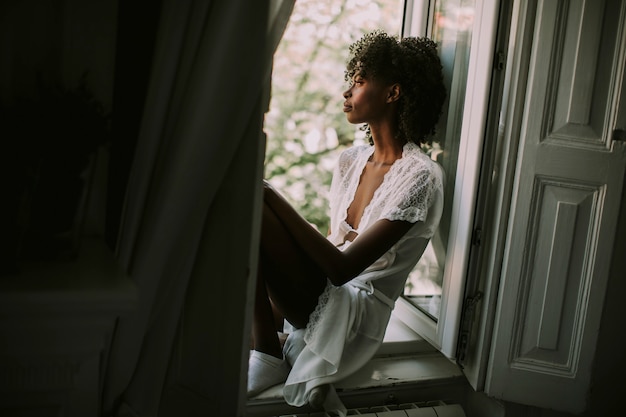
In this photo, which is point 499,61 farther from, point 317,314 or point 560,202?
point 317,314

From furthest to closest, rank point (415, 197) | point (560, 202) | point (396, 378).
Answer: point (396, 378)
point (415, 197)
point (560, 202)

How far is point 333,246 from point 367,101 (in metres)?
0.66

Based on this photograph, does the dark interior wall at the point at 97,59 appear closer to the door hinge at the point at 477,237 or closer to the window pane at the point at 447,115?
the door hinge at the point at 477,237

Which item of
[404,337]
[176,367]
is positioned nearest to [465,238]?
[404,337]

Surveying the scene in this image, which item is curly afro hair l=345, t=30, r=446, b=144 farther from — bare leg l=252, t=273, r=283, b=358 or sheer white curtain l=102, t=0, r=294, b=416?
sheer white curtain l=102, t=0, r=294, b=416

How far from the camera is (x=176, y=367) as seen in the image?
170 centimetres

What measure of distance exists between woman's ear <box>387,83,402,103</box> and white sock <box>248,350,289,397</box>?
1129mm

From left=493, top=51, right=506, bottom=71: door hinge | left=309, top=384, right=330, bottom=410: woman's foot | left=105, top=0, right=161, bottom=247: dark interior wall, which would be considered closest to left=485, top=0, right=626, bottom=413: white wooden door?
left=493, top=51, right=506, bottom=71: door hinge

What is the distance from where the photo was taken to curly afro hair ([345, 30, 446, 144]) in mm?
2465

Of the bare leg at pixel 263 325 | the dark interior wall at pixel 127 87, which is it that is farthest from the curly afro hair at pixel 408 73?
the dark interior wall at pixel 127 87

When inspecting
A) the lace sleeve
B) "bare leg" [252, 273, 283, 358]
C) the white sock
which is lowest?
the white sock

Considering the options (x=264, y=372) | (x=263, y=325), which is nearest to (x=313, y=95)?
(x=263, y=325)

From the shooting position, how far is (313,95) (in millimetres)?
4898

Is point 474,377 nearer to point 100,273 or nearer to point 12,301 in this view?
point 100,273
